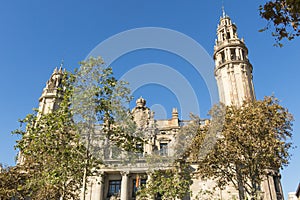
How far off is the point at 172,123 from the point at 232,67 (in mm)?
12046

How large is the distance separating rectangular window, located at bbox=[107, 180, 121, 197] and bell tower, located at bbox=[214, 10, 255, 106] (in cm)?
1766

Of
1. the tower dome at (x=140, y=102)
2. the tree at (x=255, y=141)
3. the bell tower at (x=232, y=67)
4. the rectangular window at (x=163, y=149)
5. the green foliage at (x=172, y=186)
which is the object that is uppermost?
the bell tower at (x=232, y=67)

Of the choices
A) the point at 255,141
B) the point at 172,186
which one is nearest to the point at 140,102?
the point at 172,186

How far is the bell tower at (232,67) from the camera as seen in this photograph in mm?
35250

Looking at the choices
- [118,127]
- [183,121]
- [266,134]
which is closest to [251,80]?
[183,121]

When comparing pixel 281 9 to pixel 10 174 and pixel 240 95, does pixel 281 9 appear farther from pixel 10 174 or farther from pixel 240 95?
pixel 240 95

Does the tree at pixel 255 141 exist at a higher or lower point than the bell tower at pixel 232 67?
lower

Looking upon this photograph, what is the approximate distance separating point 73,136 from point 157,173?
9.06 metres

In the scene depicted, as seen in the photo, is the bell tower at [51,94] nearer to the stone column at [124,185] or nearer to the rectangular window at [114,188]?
the rectangular window at [114,188]

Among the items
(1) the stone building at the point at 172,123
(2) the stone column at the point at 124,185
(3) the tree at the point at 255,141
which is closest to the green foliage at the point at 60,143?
(3) the tree at the point at 255,141

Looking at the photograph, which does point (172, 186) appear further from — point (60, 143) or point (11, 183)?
point (11, 183)

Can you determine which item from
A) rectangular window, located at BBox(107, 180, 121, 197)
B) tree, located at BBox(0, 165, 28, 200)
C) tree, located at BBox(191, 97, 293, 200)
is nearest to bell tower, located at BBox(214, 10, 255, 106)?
tree, located at BBox(191, 97, 293, 200)

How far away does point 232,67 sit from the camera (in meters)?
37.7

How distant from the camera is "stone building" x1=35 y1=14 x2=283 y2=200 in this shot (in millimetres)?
29875
